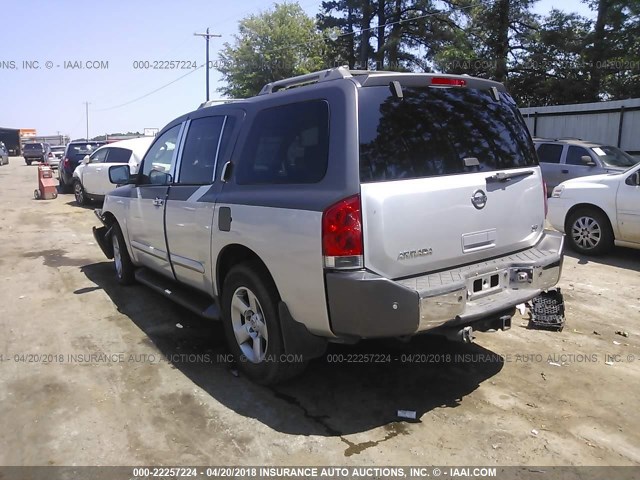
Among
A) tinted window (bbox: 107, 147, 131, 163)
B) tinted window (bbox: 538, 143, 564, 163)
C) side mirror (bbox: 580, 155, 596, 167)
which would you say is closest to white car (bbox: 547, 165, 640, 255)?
side mirror (bbox: 580, 155, 596, 167)

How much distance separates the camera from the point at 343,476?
2916mm

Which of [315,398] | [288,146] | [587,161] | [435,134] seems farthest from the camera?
[587,161]

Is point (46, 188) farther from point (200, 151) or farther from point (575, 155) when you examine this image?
point (575, 155)

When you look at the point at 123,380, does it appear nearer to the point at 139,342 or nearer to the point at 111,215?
the point at 139,342

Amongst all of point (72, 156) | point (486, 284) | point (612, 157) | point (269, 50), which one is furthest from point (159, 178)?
point (269, 50)

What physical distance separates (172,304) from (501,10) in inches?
1001

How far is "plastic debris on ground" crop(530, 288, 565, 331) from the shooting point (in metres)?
5.03

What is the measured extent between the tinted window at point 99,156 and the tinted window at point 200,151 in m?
10.5

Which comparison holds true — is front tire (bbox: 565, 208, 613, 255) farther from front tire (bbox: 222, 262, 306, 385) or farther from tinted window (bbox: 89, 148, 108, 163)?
tinted window (bbox: 89, 148, 108, 163)

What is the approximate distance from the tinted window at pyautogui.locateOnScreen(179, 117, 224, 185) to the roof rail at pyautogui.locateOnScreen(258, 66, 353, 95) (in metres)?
0.51

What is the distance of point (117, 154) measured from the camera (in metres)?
14.1

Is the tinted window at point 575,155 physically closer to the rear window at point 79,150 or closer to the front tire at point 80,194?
the front tire at point 80,194

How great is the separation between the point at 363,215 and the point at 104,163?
1268cm

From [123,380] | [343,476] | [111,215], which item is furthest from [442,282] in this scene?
[111,215]
